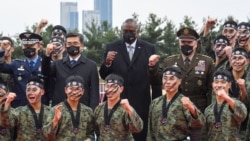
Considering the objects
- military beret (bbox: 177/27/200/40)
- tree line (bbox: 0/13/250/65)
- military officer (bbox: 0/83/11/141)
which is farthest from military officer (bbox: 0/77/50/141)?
tree line (bbox: 0/13/250/65)

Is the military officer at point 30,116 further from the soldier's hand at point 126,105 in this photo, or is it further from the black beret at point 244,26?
the black beret at point 244,26

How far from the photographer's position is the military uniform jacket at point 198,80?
963cm

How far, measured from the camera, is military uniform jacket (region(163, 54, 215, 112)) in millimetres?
9633

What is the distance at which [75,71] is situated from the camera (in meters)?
9.52

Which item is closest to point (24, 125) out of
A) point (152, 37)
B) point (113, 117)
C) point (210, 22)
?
point (113, 117)

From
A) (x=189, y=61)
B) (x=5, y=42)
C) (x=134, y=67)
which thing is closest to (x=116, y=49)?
(x=134, y=67)

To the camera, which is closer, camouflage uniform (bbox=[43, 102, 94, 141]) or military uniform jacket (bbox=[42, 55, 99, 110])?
camouflage uniform (bbox=[43, 102, 94, 141])

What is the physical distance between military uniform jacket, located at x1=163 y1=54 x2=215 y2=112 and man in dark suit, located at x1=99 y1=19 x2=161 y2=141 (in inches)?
21.7

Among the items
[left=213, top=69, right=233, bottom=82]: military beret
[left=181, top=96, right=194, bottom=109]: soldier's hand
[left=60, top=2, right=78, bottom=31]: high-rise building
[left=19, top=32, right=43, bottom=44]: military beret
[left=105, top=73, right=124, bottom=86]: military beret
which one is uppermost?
[left=19, top=32, right=43, bottom=44]: military beret

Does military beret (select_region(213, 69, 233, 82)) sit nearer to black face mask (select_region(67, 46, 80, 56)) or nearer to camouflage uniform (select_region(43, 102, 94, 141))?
camouflage uniform (select_region(43, 102, 94, 141))

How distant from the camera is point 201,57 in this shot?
32.0 ft

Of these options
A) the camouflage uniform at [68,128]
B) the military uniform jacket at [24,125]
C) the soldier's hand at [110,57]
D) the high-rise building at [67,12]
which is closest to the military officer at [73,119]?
the camouflage uniform at [68,128]

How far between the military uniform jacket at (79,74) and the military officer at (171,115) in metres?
1.02

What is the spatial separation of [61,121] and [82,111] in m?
0.34
